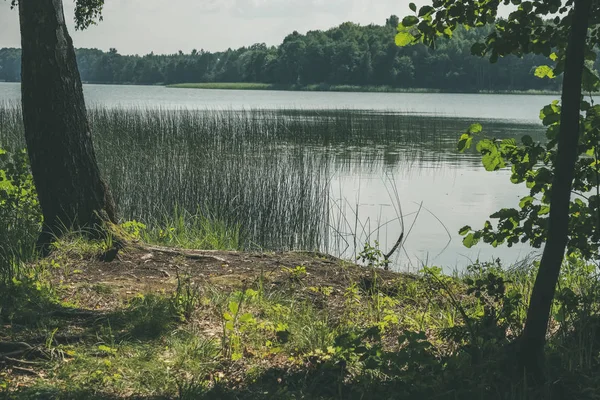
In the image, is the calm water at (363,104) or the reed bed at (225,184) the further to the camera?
the calm water at (363,104)

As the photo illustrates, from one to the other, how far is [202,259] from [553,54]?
9.77 ft

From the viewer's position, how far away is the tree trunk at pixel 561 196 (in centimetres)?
286

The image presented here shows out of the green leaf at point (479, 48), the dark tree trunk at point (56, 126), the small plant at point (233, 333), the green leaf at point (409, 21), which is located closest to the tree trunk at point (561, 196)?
the green leaf at point (479, 48)

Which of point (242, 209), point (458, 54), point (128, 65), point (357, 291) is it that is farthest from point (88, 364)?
point (128, 65)

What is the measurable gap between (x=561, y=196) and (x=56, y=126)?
3.92m

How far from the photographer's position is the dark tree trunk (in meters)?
5.43

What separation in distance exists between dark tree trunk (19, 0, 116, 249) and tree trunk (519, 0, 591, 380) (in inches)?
143

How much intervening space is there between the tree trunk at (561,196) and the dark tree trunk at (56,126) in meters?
3.63

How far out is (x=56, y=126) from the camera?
5445mm

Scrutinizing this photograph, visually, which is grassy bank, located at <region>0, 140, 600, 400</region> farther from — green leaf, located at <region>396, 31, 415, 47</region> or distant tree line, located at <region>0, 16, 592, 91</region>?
distant tree line, located at <region>0, 16, 592, 91</region>

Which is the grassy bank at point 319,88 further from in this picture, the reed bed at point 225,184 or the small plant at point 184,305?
the small plant at point 184,305

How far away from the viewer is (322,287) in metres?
4.82

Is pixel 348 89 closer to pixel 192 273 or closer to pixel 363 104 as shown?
pixel 363 104

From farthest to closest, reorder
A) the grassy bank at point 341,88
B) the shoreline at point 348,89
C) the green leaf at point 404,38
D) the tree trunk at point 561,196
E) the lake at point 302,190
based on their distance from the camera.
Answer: the grassy bank at point 341,88 < the shoreline at point 348,89 < the lake at point 302,190 < the green leaf at point 404,38 < the tree trunk at point 561,196
